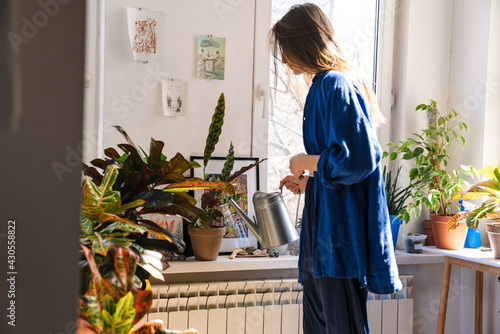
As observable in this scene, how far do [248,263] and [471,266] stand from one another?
1.01 metres

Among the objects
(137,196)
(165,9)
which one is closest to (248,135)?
(165,9)

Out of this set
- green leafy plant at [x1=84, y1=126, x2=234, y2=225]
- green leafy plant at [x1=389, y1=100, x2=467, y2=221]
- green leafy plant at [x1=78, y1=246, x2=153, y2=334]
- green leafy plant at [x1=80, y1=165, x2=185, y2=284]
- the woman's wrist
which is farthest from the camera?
green leafy plant at [x1=389, y1=100, x2=467, y2=221]

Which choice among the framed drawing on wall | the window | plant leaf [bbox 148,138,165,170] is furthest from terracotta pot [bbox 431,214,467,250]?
plant leaf [bbox 148,138,165,170]

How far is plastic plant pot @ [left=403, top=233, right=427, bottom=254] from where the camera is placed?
2.52 m

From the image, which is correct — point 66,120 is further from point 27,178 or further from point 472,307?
point 472,307

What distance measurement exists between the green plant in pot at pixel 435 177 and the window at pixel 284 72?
0.46 m

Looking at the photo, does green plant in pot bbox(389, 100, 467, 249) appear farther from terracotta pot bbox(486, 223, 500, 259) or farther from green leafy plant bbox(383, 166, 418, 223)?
terracotta pot bbox(486, 223, 500, 259)

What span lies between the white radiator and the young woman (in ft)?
2.26

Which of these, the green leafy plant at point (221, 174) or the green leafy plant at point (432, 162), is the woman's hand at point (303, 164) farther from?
the green leafy plant at point (432, 162)

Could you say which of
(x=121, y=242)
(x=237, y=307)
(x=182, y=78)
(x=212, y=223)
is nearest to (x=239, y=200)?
(x=212, y=223)

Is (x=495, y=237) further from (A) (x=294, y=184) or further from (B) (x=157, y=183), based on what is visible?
(B) (x=157, y=183)

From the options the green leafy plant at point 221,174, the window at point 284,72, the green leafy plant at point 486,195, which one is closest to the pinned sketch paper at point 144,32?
the green leafy plant at point 221,174

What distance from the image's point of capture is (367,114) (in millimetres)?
1518

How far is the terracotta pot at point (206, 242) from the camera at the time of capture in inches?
82.1
